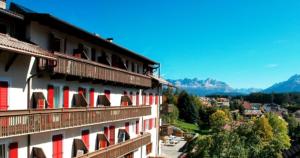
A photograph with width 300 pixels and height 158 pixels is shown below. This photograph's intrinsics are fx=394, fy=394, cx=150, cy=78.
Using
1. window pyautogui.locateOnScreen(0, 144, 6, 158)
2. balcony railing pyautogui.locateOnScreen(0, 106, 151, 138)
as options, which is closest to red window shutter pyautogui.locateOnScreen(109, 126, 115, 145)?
balcony railing pyautogui.locateOnScreen(0, 106, 151, 138)

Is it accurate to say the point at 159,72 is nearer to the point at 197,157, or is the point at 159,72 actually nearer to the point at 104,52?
the point at 197,157

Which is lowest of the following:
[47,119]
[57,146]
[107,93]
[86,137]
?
[57,146]

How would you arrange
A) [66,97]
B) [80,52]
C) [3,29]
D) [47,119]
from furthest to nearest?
[80,52] < [66,97] < [47,119] < [3,29]

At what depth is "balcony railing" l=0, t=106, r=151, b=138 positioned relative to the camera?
16.9 m

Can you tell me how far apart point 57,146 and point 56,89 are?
11.3ft

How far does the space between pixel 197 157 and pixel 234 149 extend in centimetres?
425

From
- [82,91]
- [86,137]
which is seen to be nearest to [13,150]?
[82,91]

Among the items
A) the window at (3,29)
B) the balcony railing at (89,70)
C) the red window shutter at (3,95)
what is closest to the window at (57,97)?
the balcony railing at (89,70)

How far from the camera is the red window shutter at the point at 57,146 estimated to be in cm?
2353

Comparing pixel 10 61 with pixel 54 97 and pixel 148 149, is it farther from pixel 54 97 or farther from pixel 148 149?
pixel 148 149

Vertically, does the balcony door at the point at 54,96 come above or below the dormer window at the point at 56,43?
below

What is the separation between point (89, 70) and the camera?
24891 millimetres

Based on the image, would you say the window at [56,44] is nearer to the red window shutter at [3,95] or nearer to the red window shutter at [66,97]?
the red window shutter at [66,97]

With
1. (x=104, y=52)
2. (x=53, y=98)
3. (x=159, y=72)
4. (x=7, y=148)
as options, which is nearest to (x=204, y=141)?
(x=159, y=72)
